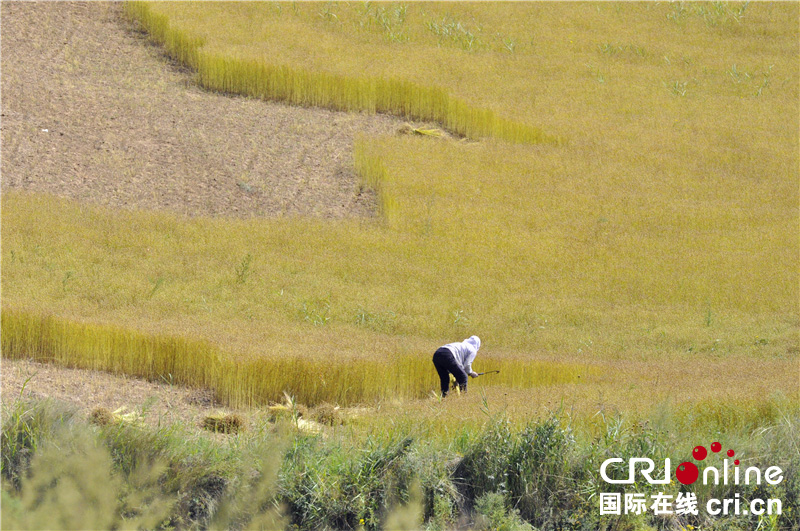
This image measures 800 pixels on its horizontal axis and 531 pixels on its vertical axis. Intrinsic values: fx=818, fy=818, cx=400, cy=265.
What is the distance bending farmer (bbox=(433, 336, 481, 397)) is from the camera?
30.7 ft

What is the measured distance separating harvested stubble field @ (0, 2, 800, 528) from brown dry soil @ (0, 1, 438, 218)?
8cm

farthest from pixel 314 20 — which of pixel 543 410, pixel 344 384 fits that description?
pixel 543 410

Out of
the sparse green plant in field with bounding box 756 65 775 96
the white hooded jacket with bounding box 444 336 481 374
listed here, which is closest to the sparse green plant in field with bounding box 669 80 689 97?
the sparse green plant in field with bounding box 756 65 775 96

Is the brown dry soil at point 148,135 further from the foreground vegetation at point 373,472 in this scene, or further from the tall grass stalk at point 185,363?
the foreground vegetation at point 373,472

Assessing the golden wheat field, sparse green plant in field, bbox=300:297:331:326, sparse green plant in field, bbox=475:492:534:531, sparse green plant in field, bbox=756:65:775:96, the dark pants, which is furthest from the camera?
sparse green plant in field, bbox=756:65:775:96

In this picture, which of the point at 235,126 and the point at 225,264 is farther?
the point at 235,126

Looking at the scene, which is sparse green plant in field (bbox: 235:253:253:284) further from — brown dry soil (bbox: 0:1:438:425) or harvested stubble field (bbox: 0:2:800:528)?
brown dry soil (bbox: 0:1:438:425)

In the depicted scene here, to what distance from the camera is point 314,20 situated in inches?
1009

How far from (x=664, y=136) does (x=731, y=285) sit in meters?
7.25

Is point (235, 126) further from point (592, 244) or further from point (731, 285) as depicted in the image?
point (731, 285)

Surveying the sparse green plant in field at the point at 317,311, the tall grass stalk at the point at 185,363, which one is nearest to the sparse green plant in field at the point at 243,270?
the sparse green plant in field at the point at 317,311

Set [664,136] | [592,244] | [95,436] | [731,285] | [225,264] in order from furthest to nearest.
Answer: [664,136] < [592,244] < [731,285] < [225,264] < [95,436]

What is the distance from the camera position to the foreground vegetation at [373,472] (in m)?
6.10

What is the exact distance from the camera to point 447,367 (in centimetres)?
943
